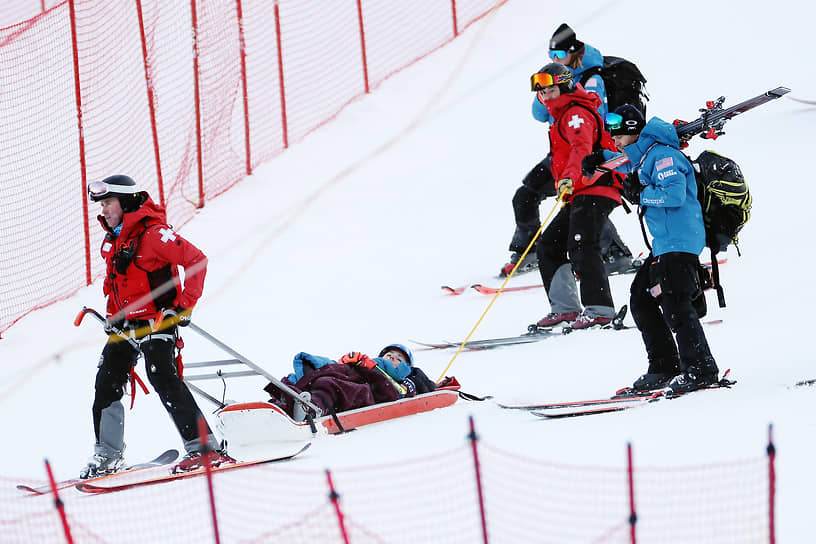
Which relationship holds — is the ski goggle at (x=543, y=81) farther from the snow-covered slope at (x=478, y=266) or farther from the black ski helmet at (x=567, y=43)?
the snow-covered slope at (x=478, y=266)

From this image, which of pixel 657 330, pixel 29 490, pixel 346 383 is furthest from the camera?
pixel 346 383

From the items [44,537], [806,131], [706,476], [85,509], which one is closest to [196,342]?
[85,509]

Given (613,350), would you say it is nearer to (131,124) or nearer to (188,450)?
(188,450)

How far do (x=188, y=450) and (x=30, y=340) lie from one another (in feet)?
13.9

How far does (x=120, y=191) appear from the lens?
604cm

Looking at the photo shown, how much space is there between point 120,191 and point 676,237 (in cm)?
297

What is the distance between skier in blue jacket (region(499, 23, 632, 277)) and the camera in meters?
8.83

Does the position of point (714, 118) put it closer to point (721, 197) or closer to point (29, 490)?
point (721, 197)

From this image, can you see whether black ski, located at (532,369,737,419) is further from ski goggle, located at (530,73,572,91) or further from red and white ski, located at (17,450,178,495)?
ski goggle, located at (530,73,572,91)

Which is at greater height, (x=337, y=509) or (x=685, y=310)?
(x=685, y=310)

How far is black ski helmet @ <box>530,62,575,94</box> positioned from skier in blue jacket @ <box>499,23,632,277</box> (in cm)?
37

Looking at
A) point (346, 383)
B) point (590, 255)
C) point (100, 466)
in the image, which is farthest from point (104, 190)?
point (590, 255)

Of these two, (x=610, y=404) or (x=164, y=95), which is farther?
(x=164, y=95)

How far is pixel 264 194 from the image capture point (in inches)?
477
